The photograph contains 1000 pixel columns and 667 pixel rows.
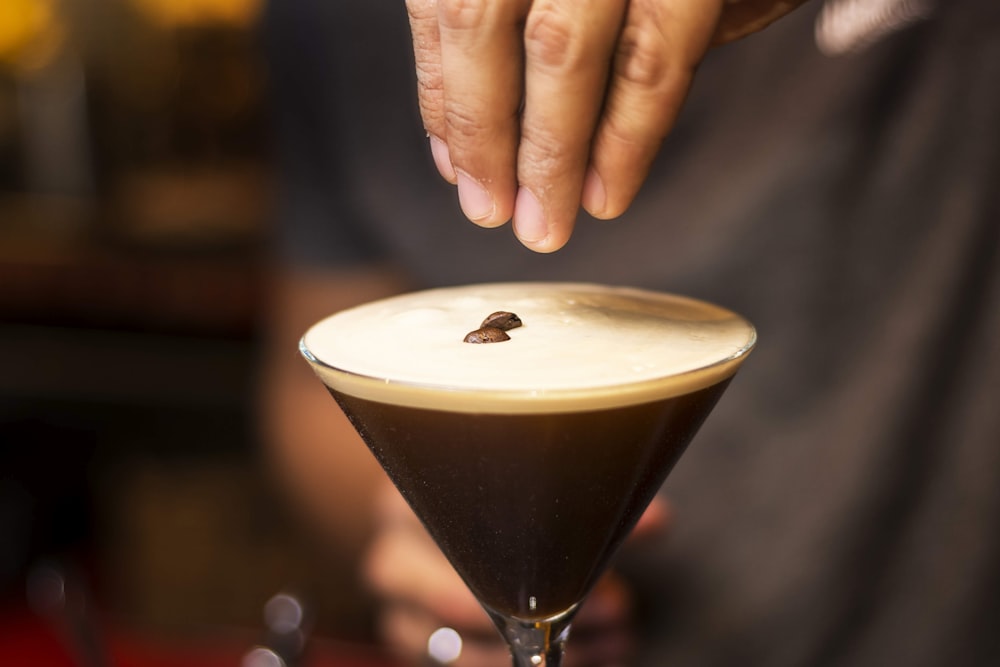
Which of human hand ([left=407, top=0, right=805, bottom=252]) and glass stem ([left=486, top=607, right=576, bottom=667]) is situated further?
glass stem ([left=486, top=607, right=576, bottom=667])

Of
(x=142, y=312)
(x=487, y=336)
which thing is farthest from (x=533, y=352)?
(x=142, y=312)

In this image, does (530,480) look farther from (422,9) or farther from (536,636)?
(422,9)

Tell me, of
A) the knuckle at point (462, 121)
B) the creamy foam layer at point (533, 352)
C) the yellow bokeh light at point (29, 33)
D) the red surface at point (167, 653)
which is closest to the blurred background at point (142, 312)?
the yellow bokeh light at point (29, 33)

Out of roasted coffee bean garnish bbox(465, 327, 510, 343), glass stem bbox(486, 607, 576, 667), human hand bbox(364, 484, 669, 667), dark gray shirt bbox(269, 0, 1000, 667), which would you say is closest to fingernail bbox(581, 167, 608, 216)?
roasted coffee bean garnish bbox(465, 327, 510, 343)

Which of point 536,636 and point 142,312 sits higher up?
point 536,636

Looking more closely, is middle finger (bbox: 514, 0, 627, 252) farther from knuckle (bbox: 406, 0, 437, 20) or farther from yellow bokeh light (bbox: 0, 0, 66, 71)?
yellow bokeh light (bbox: 0, 0, 66, 71)
